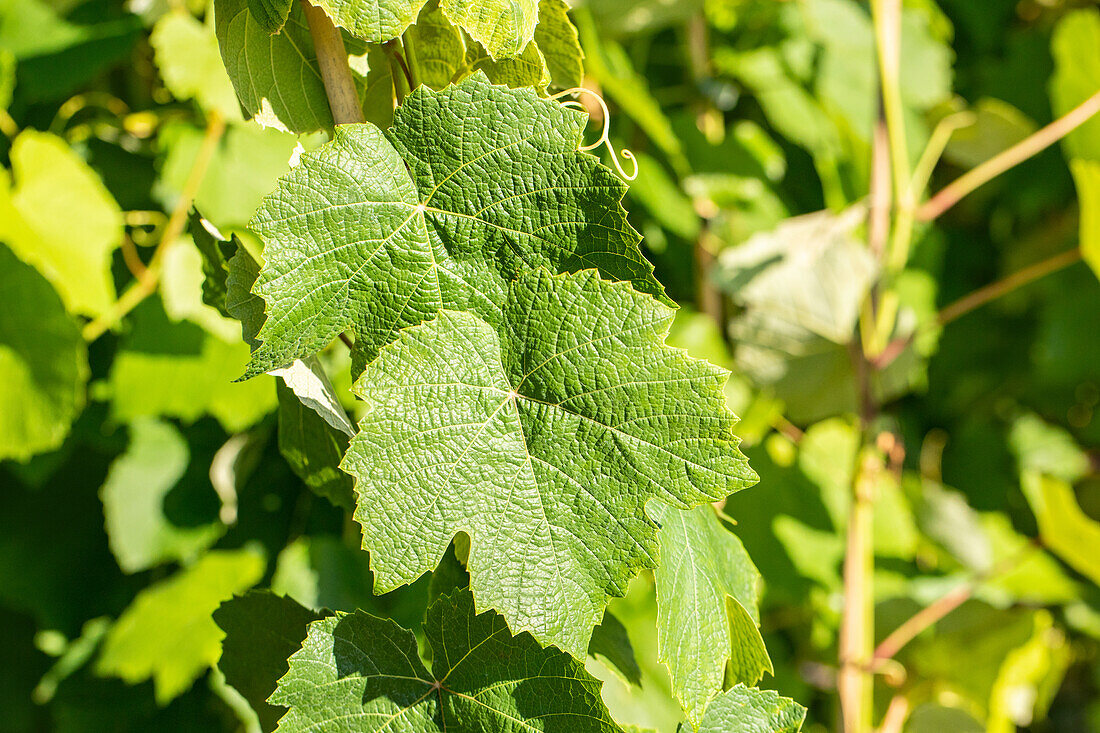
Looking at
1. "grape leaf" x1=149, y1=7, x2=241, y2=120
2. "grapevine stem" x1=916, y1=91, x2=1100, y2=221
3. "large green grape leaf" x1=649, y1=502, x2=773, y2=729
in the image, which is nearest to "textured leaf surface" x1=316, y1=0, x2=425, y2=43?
"large green grape leaf" x1=649, y1=502, x2=773, y2=729

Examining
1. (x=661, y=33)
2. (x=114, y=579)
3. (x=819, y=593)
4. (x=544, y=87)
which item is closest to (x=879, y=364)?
(x=819, y=593)

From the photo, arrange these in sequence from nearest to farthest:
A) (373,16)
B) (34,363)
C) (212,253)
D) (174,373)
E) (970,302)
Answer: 1. (373,16)
2. (212,253)
3. (34,363)
4. (174,373)
5. (970,302)

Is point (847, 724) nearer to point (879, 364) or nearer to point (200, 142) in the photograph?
point (879, 364)

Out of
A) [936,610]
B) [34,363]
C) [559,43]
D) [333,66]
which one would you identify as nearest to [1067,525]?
[936,610]

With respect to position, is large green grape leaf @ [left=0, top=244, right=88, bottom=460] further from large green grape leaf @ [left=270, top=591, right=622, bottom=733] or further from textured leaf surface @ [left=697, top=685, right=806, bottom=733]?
textured leaf surface @ [left=697, top=685, right=806, bottom=733]

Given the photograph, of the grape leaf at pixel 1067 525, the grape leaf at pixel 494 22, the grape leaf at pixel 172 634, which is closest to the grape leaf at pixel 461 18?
the grape leaf at pixel 494 22

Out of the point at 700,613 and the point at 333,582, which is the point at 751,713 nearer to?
the point at 700,613
